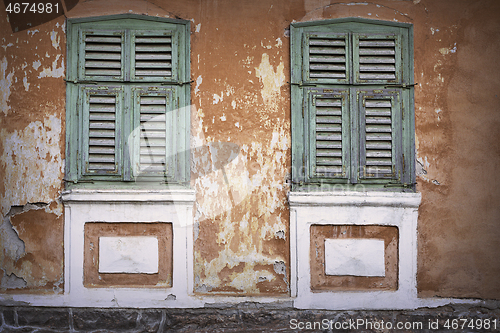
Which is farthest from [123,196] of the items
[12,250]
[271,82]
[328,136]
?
[328,136]

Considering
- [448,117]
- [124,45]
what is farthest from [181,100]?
[448,117]

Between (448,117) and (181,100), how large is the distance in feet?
8.80

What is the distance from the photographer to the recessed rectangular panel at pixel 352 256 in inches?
143

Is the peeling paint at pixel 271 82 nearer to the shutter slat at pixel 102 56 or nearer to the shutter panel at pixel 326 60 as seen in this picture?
the shutter panel at pixel 326 60

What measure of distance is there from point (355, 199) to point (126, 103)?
2.48 meters

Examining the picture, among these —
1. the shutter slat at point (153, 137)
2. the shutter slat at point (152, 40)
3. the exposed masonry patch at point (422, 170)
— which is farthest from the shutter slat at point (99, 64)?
the exposed masonry patch at point (422, 170)

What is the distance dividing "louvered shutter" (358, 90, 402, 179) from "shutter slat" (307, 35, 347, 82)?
31cm

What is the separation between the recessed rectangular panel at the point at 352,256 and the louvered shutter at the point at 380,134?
0.68 metres

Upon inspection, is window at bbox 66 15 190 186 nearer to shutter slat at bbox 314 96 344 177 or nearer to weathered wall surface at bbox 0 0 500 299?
weathered wall surface at bbox 0 0 500 299

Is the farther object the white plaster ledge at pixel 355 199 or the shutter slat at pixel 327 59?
the shutter slat at pixel 327 59

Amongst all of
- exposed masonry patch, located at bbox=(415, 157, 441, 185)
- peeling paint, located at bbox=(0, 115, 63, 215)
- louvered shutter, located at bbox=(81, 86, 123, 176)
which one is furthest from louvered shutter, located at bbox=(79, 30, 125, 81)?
exposed masonry patch, located at bbox=(415, 157, 441, 185)

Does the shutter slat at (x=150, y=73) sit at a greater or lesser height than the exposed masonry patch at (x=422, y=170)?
greater

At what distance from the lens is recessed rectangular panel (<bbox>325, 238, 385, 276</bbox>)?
12.0 feet

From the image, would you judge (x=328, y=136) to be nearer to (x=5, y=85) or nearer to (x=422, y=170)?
(x=422, y=170)
